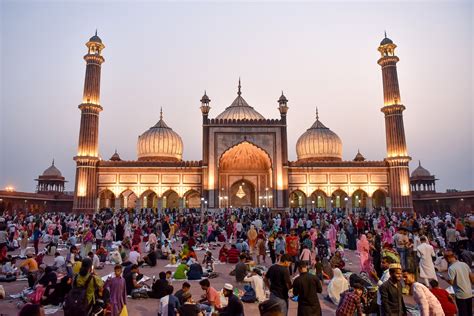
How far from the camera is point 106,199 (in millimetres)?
31719

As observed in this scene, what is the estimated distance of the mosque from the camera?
2855 cm

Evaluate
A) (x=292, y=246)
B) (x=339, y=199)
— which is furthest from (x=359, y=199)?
(x=292, y=246)

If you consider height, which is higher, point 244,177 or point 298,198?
point 244,177

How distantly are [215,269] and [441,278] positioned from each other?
5503 millimetres

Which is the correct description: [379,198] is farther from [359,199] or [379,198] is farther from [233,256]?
[233,256]

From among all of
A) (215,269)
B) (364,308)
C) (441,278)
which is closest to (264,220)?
(215,269)

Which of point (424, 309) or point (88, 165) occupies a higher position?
point (88, 165)

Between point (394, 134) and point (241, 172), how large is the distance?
44.0 ft

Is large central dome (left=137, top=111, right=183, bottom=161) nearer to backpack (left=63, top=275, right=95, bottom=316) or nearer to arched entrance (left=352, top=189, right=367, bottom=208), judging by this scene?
arched entrance (left=352, top=189, right=367, bottom=208)

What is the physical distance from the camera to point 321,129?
3788 cm

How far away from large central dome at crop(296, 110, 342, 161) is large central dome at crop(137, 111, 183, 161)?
41.9ft

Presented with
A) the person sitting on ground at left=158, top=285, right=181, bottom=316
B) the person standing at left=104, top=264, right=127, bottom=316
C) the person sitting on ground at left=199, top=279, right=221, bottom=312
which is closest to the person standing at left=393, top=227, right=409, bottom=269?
the person sitting on ground at left=199, top=279, right=221, bottom=312

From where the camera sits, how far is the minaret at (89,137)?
27.5 m

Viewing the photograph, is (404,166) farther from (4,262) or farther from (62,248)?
(4,262)
